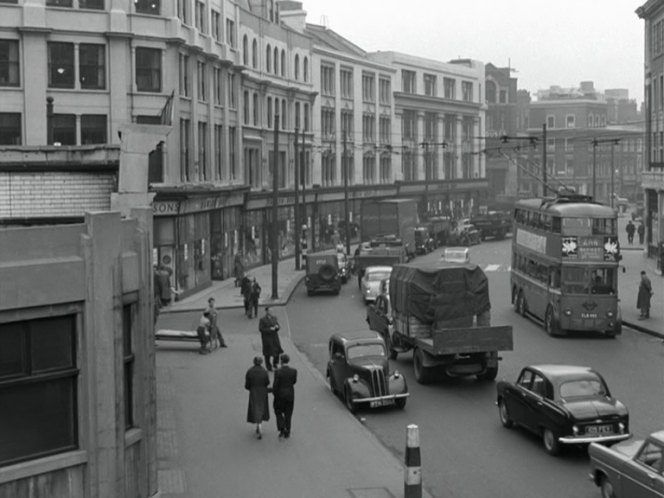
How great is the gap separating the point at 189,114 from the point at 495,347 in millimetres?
26242

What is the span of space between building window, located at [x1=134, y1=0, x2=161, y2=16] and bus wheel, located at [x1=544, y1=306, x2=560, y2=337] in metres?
20.8

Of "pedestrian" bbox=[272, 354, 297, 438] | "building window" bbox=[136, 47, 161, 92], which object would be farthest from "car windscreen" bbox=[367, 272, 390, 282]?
"pedestrian" bbox=[272, 354, 297, 438]

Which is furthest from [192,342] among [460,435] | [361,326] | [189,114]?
[189,114]

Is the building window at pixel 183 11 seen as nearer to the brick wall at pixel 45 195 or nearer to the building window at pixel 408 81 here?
the brick wall at pixel 45 195

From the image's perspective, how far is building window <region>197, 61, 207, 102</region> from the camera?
49219 millimetres

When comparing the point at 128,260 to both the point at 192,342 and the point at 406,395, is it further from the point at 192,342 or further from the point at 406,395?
the point at 192,342

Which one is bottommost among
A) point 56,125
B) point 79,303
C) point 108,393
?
point 108,393

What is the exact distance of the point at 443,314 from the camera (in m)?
26.5

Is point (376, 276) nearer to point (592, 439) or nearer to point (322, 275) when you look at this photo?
point (322, 275)

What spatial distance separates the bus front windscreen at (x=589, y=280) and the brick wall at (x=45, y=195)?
62.3 ft

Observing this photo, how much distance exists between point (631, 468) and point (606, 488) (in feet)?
3.50

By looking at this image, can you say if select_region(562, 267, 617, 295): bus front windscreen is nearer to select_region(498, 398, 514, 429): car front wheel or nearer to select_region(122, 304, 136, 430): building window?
select_region(498, 398, 514, 429): car front wheel

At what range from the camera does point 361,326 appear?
37562 millimetres

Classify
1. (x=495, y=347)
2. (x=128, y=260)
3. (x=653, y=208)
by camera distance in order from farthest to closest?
(x=653, y=208) → (x=495, y=347) → (x=128, y=260)
